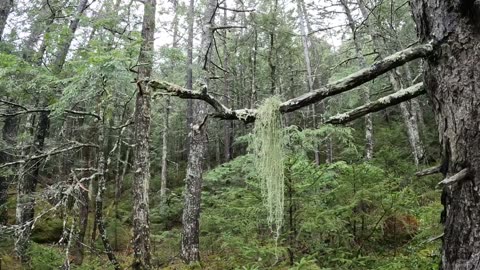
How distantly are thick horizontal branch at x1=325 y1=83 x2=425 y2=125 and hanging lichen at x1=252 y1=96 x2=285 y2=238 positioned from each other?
1.62ft

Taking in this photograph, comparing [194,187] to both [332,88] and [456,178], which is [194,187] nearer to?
[332,88]

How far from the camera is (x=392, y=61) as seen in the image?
2.69 metres

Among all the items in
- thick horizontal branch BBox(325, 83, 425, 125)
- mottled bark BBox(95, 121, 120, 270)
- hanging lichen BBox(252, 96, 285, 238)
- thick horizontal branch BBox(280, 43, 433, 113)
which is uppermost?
thick horizontal branch BBox(280, 43, 433, 113)

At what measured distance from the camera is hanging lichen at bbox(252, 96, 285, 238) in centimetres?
307

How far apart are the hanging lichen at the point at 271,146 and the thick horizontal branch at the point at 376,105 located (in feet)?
1.62

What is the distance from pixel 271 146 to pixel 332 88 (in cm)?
78

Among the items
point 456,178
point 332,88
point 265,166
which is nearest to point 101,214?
point 265,166

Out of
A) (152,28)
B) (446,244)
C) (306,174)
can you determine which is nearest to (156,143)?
(152,28)

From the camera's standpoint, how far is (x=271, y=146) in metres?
3.26

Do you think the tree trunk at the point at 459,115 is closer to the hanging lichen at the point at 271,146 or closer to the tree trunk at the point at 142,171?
the hanging lichen at the point at 271,146

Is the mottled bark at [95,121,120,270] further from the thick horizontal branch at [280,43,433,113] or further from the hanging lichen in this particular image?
the thick horizontal branch at [280,43,433,113]

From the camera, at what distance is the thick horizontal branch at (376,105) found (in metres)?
2.85

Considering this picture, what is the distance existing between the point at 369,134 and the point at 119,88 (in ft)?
27.4

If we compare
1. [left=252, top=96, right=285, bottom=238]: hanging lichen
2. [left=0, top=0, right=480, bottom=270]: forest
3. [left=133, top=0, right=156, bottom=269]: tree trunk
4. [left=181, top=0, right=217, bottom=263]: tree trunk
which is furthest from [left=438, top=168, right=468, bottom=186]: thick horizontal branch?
[left=181, top=0, right=217, bottom=263]: tree trunk
